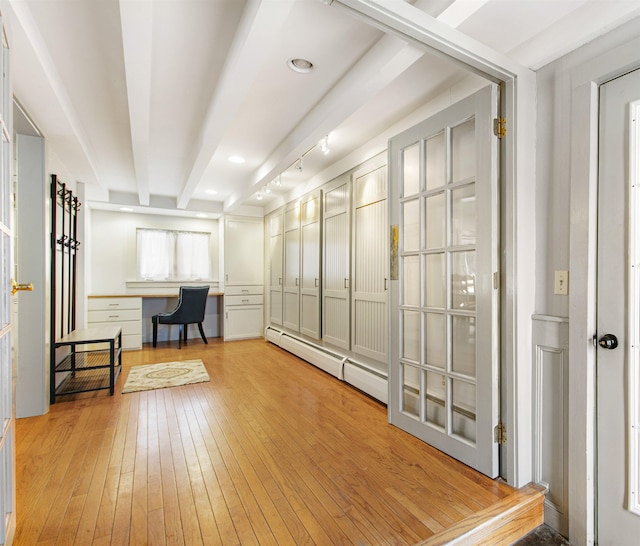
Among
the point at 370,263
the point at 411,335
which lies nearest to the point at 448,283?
the point at 411,335

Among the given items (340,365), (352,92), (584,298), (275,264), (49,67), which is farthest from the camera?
(275,264)

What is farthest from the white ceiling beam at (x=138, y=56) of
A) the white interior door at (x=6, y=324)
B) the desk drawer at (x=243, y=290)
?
the desk drawer at (x=243, y=290)

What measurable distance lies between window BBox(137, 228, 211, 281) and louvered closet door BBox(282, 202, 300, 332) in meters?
1.99

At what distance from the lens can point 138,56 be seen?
5.78 feet

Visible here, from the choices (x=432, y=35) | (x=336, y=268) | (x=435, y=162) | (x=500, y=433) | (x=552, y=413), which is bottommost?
(x=500, y=433)

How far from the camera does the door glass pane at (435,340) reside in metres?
2.08

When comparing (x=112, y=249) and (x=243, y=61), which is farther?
(x=112, y=249)

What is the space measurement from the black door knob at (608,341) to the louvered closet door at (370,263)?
5.15 ft

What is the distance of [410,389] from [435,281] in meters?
0.79

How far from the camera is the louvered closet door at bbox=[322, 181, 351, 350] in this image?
11.7ft

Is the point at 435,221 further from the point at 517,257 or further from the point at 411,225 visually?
the point at 517,257

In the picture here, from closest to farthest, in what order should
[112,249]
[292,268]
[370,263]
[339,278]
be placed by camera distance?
1. [370,263]
2. [339,278]
3. [292,268]
4. [112,249]

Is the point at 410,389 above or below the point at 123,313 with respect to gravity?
below

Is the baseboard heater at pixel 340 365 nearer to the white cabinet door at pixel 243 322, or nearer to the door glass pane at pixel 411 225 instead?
the white cabinet door at pixel 243 322
